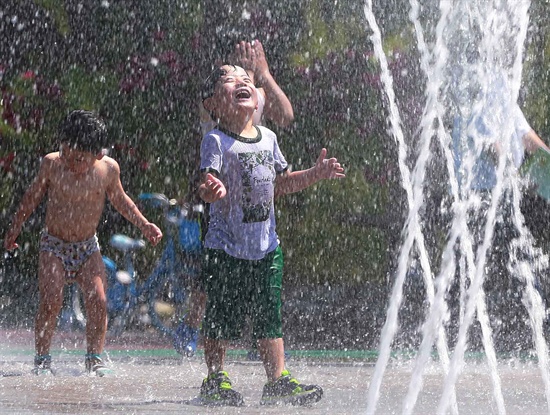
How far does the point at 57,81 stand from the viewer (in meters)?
8.68

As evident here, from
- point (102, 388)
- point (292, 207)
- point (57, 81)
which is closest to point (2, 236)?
point (57, 81)

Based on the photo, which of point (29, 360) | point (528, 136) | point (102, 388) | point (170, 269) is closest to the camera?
point (102, 388)

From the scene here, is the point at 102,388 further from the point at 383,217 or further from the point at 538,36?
the point at 538,36

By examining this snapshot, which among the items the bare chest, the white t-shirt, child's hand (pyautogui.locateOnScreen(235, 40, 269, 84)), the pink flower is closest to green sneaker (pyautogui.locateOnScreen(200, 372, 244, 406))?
the white t-shirt

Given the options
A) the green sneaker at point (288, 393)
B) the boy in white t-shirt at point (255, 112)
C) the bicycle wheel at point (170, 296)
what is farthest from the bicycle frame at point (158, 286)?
the green sneaker at point (288, 393)

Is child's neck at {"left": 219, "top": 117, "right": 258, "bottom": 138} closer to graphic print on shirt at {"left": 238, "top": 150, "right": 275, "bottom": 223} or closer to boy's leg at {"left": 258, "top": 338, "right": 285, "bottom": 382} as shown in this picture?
graphic print on shirt at {"left": 238, "top": 150, "right": 275, "bottom": 223}

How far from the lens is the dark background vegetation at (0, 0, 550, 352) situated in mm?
8555

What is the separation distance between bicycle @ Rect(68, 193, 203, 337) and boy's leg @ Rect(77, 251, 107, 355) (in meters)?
0.70

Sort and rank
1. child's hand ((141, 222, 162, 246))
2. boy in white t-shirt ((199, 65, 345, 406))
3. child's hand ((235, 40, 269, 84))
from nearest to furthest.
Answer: boy in white t-shirt ((199, 65, 345, 406)) < child's hand ((141, 222, 162, 246)) < child's hand ((235, 40, 269, 84))

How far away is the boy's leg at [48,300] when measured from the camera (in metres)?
5.32

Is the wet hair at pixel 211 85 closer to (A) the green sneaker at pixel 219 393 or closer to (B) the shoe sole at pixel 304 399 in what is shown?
(A) the green sneaker at pixel 219 393

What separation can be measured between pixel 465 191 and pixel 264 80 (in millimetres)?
1221

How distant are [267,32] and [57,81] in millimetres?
1506

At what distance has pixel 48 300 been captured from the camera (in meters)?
5.35
